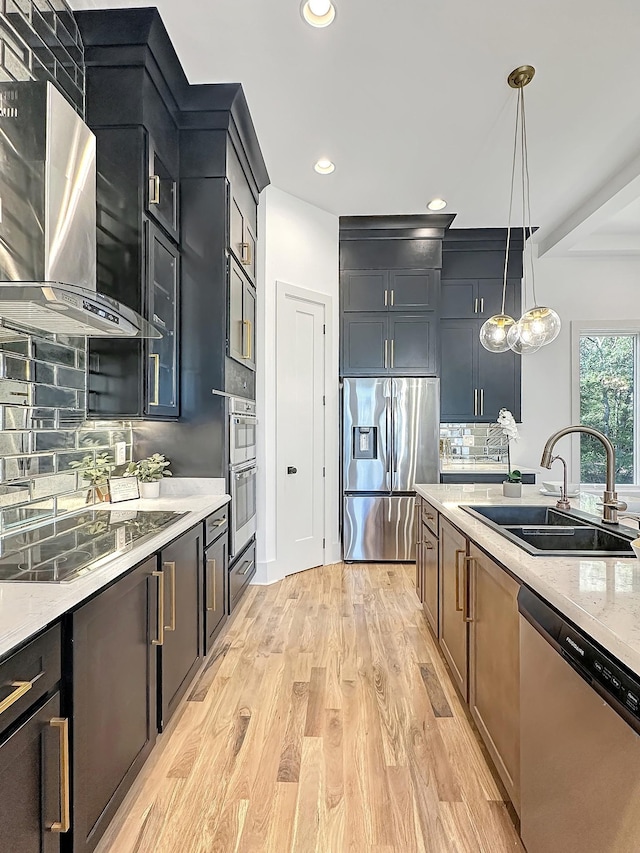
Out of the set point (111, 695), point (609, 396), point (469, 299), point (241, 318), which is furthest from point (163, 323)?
point (609, 396)

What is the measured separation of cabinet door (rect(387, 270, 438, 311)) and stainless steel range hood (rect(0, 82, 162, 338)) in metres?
3.22

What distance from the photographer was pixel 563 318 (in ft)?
17.0

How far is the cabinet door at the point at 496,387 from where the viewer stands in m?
4.88

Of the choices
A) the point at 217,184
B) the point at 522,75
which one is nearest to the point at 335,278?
the point at 217,184

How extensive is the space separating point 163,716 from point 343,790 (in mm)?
694

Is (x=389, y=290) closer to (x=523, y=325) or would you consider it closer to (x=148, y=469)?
(x=523, y=325)

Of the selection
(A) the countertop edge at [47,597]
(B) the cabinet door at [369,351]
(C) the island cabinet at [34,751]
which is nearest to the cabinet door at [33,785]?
(C) the island cabinet at [34,751]

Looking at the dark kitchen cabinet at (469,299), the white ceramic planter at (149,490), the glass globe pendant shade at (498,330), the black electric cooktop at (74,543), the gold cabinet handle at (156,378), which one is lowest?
the black electric cooktop at (74,543)

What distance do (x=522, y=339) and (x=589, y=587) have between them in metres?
1.78

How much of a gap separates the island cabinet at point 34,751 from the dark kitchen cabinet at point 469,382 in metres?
4.30

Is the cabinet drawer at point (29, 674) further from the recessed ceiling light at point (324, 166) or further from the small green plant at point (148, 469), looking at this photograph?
the recessed ceiling light at point (324, 166)

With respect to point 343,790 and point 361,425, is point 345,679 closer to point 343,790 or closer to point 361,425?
point 343,790

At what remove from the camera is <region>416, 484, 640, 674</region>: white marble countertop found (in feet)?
3.04

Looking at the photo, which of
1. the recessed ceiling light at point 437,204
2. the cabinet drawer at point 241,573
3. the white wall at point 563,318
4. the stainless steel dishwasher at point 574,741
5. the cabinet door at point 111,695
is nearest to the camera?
the stainless steel dishwasher at point 574,741
